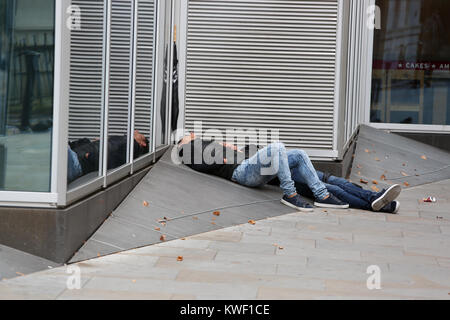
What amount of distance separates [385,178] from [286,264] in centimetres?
621

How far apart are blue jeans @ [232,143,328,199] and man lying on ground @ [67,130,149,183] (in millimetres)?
1363

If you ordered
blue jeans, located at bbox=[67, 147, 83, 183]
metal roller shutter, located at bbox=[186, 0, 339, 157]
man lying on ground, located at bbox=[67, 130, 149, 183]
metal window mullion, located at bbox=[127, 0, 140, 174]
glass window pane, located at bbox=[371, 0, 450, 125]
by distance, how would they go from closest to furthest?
blue jeans, located at bbox=[67, 147, 83, 183], man lying on ground, located at bbox=[67, 130, 149, 183], metal window mullion, located at bbox=[127, 0, 140, 174], metal roller shutter, located at bbox=[186, 0, 339, 157], glass window pane, located at bbox=[371, 0, 450, 125]

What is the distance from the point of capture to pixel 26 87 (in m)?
5.57

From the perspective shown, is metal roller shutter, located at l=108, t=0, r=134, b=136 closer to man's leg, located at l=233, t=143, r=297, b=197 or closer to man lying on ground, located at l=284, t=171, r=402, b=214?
man's leg, located at l=233, t=143, r=297, b=197

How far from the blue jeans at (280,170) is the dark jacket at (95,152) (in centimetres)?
168

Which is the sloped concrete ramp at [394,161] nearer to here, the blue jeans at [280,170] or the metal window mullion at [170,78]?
the blue jeans at [280,170]

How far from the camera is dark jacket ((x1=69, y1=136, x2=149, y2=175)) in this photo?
241 inches

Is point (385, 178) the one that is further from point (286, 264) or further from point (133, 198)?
point (286, 264)

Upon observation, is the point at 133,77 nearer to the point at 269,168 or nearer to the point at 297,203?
the point at 269,168

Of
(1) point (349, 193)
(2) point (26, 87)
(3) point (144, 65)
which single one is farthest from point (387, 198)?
(2) point (26, 87)

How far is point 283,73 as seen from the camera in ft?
33.2

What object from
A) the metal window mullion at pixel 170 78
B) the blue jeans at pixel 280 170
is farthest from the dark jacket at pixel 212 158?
the metal window mullion at pixel 170 78

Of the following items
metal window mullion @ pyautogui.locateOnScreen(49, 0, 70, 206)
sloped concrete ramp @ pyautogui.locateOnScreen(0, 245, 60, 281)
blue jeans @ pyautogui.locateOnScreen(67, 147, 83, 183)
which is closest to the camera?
sloped concrete ramp @ pyautogui.locateOnScreen(0, 245, 60, 281)

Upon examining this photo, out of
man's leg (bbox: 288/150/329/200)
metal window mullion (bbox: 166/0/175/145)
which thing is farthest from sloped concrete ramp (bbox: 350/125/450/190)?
metal window mullion (bbox: 166/0/175/145)
